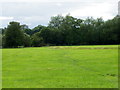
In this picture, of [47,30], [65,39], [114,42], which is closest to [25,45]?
[47,30]

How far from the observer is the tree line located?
66.1m

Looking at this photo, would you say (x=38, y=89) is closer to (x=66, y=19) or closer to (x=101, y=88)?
(x=101, y=88)

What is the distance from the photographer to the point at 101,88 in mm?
8438

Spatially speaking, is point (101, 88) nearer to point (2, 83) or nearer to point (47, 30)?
point (2, 83)

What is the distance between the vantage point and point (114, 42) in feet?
246

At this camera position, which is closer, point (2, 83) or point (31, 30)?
point (2, 83)

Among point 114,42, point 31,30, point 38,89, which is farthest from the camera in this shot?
point 31,30

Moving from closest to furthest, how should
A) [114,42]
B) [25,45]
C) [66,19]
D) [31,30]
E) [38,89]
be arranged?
1. [38,89]
2. [25,45]
3. [114,42]
4. [66,19]
5. [31,30]

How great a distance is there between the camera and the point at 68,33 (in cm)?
8106

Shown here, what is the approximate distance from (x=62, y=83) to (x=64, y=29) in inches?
2919

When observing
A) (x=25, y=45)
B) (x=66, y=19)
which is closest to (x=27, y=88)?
(x=25, y=45)

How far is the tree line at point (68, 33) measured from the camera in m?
66.1

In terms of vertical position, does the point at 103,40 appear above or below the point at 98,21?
below

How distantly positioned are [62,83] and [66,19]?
79.9m
